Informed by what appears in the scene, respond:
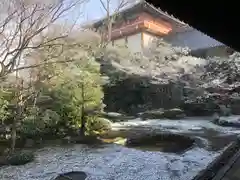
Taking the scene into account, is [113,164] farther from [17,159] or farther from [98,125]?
[98,125]

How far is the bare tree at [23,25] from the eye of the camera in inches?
320

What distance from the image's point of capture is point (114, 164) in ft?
24.1

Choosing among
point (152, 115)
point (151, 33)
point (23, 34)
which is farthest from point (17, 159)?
point (151, 33)

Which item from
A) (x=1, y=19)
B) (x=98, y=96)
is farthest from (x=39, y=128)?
(x=1, y=19)

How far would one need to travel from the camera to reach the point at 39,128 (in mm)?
9617

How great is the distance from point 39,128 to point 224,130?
696cm

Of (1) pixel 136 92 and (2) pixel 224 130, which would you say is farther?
(1) pixel 136 92

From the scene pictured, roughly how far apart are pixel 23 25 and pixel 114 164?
4596 mm

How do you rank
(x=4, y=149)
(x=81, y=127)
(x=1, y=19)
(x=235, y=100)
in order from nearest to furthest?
(x=1, y=19) → (x=4, y=149) → (x=81, y=127) → (x=235, y=100)

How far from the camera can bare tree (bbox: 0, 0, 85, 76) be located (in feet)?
26.6

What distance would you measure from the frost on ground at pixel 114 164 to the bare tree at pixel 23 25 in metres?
2.60

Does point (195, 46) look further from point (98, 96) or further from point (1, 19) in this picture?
point (1, 19)

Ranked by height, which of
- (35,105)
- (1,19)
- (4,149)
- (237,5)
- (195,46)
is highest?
(195,46)

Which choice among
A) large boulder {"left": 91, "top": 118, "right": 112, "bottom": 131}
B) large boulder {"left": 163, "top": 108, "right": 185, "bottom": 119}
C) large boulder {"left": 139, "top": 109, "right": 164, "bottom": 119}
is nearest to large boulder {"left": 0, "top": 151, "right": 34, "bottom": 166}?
large boulder {"left": 91, "top": 118, "right": 112, "bottom": 131}
